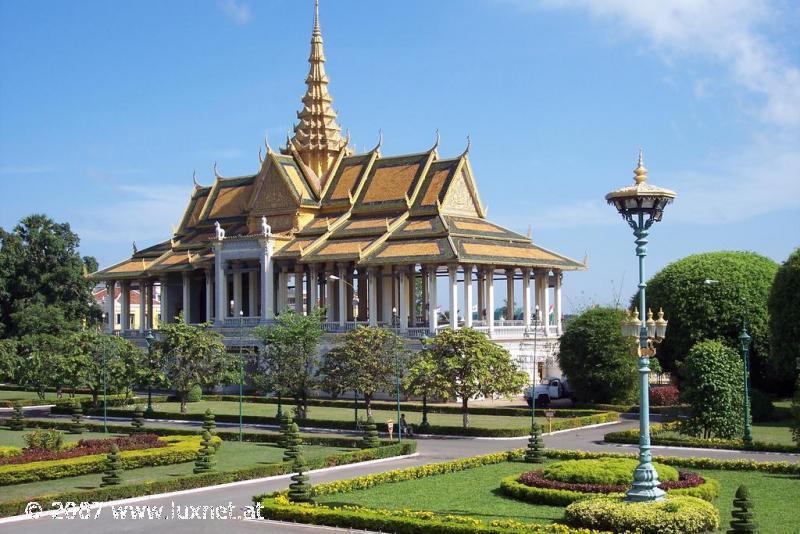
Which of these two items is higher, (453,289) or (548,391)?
(453,289)

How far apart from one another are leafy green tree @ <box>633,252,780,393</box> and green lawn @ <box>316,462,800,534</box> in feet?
82.9

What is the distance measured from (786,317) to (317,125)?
111 ft

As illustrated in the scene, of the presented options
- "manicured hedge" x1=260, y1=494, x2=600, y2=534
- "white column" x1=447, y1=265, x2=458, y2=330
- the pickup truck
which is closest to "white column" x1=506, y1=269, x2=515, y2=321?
"white column" x1=447, y1=265, x2=458, y2=330

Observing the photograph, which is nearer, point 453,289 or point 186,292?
point 453,289

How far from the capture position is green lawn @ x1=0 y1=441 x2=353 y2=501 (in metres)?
28.7

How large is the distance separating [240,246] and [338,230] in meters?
5.79

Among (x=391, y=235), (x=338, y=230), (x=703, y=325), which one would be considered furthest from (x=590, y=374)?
(x=338, y=230)

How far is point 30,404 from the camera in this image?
2281 inches

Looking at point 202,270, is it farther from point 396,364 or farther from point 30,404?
point 396,364

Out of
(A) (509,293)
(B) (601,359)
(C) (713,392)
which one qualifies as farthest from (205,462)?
(A) (509,293)

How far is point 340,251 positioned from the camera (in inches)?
2386

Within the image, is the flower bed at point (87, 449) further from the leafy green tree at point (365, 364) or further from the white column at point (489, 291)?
the white column at point (489, 291)

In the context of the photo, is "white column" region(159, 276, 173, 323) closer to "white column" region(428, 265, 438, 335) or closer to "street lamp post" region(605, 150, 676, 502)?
"white column" region(428, 265, 438, 335)

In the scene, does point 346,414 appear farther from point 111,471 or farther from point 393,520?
point 393,520
